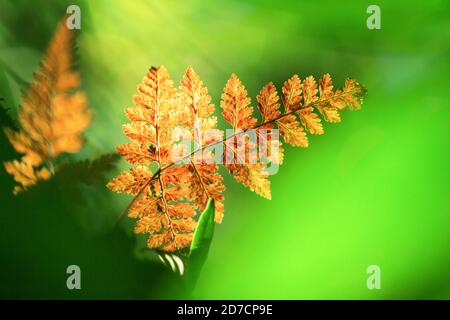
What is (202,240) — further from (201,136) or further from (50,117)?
(50,117)

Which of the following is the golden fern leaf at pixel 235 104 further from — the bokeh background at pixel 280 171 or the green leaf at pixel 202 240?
the green leaf at pixel 202 240

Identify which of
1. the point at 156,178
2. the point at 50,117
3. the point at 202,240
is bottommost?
the point at 202,240

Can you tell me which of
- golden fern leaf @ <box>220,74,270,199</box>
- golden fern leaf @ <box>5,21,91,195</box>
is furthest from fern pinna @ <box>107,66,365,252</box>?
golden fern leaf @ <box>5,21,91,195</box>

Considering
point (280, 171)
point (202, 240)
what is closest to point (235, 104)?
point (280, 171)

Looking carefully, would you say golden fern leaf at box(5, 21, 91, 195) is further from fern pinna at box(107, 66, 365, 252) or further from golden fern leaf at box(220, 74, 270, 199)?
golden fern leaf at box(220, 74, 270, 199)
